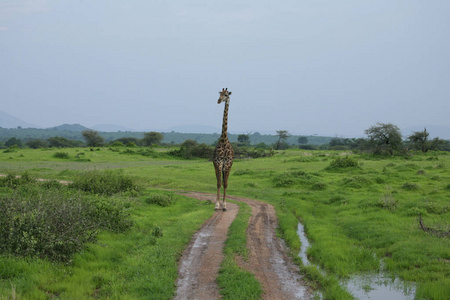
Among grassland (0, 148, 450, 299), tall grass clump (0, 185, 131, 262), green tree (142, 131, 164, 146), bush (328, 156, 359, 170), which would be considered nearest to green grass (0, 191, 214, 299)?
grassland (0, 148, 450, 299)

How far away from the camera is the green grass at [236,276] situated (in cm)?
688

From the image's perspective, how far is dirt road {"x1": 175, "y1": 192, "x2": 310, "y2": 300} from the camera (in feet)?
23.5

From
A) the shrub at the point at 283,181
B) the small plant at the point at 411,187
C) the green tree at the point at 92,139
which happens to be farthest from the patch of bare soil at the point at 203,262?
the green tree at the point at 92,139

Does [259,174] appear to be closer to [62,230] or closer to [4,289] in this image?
[62,230]

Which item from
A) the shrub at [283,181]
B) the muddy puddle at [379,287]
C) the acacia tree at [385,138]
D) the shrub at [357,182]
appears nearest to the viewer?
the muddy puddle at [379,287]

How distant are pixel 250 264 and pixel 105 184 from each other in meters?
12.4

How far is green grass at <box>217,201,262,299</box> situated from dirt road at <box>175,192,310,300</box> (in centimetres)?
16

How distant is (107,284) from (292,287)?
3.98 meters

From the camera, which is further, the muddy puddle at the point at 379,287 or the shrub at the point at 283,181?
the shrub at the point at 283,181

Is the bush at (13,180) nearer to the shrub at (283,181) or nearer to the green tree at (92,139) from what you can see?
the shrub at (283,181)

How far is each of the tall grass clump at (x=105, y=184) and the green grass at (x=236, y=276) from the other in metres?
9.53

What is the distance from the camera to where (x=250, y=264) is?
875 centimetres

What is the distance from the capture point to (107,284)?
7.40 m

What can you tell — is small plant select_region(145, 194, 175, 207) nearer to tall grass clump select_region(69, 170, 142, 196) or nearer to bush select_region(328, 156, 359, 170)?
tall grass clump select_region(69, 170, 142, 196)
